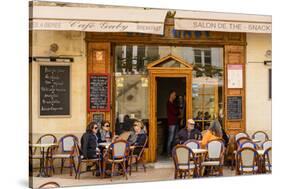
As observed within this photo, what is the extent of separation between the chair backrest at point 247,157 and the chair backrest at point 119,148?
6.08 feet

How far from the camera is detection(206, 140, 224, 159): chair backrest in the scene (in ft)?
29.4

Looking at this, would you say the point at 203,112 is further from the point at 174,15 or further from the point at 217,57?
the point at 174,15

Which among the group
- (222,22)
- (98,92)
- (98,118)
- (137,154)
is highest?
(222,22)

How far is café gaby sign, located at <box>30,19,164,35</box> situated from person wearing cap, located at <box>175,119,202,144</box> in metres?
1.81

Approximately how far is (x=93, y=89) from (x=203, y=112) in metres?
2.06

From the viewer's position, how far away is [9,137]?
7.18 m

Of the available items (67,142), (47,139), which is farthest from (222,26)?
(47,139)

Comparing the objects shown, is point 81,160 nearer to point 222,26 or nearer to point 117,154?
point 117,154

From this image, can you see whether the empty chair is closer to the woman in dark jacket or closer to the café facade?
the café facade

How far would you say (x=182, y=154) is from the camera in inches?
340

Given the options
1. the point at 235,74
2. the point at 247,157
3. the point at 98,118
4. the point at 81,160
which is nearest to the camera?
the point at 81,160

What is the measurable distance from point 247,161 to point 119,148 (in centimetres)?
213
